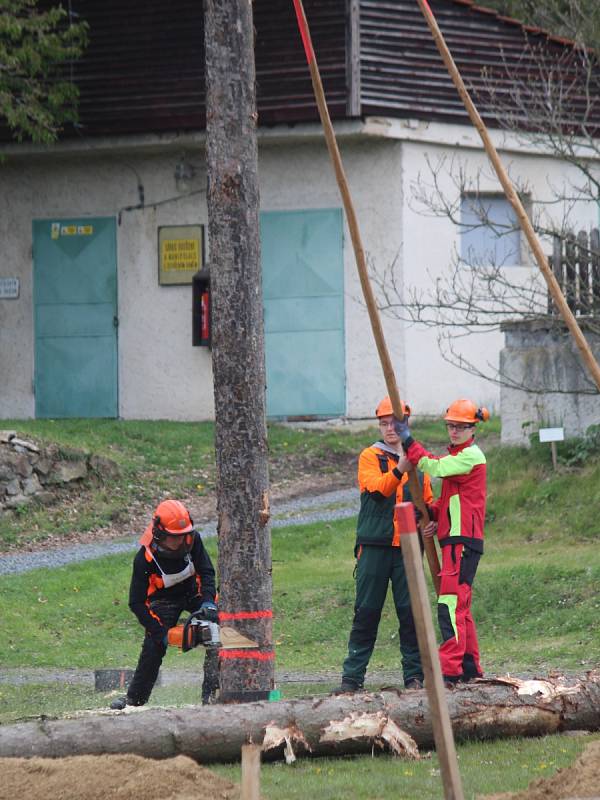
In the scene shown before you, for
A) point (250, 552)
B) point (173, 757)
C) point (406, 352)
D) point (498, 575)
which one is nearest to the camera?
point (173, 757)

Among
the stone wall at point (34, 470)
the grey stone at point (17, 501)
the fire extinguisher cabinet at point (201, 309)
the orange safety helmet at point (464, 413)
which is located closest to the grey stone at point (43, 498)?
the stone wall at point (34, 470)

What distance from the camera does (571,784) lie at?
703cm

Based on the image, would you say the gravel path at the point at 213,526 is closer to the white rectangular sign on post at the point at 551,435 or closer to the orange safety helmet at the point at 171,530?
the white rectangular sign on post at the point at 551,435

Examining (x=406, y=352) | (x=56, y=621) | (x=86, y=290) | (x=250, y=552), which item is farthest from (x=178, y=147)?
(x=250, y=552)

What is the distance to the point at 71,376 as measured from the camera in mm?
23641

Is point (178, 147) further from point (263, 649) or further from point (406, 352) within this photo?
point (263, 649)

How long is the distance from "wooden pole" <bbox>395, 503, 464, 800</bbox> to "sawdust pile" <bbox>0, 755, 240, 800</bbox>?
1275mm

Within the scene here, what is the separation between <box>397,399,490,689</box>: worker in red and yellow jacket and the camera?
384 inches

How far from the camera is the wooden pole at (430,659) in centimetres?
623

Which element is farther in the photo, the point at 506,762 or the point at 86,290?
the point at 86,290

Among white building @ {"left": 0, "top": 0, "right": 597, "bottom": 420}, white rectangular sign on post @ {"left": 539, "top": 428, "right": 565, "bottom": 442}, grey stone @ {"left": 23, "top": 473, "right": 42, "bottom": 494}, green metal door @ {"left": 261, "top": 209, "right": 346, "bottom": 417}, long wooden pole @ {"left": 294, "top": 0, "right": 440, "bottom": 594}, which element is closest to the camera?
long wooden pole @ {"left": 294, "top": 0, "right": 440, "bottom": 594}

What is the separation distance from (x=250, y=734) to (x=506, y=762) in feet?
4.39

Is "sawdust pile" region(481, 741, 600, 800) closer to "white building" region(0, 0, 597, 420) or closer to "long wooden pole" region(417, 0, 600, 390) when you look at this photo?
"long wooden pole" region(417, 0, 600, 390)

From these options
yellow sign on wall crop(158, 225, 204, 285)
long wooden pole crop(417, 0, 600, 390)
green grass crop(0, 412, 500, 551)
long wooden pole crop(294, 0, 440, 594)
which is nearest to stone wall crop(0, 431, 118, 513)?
green grass crop(0, 412, 500, 551)
